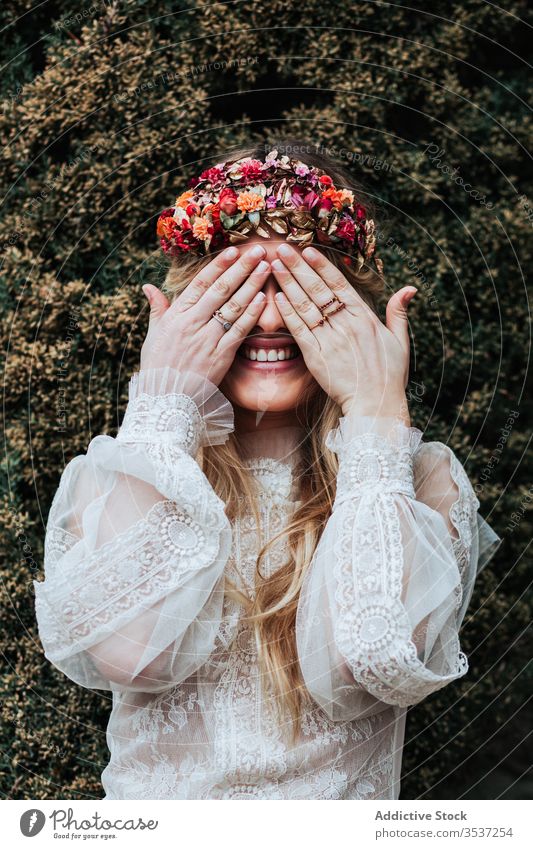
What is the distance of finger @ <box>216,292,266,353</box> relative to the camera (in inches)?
83.9

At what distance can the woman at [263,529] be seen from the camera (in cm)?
194

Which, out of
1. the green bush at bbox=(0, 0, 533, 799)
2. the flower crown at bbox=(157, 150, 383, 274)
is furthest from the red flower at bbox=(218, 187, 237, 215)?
the green bush at bbox=(0, 0, 533, 799)

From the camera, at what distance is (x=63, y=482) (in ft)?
6.89

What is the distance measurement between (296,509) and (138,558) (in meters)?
0.47

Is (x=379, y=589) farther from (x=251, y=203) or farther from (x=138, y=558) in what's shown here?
(x=251, y=203)

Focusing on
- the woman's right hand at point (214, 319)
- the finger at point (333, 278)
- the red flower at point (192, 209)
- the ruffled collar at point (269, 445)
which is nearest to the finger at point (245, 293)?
the woman's right hand at point (214, 319)

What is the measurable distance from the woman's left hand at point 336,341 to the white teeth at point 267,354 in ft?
0.26

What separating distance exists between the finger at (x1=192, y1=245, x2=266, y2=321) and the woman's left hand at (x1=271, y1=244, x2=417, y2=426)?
0.18 feet

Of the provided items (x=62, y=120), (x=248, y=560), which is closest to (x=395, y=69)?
(x=62, y=120)

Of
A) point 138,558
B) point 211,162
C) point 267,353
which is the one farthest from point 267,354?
point 211,162

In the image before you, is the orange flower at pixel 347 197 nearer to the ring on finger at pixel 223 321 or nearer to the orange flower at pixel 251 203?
the orange flower at pixel 251 203

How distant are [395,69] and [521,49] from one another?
0.56 metres

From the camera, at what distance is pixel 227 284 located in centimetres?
214

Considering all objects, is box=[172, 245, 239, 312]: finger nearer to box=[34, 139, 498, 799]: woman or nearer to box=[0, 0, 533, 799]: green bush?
box=[34, 139, 498, 799]: woman
